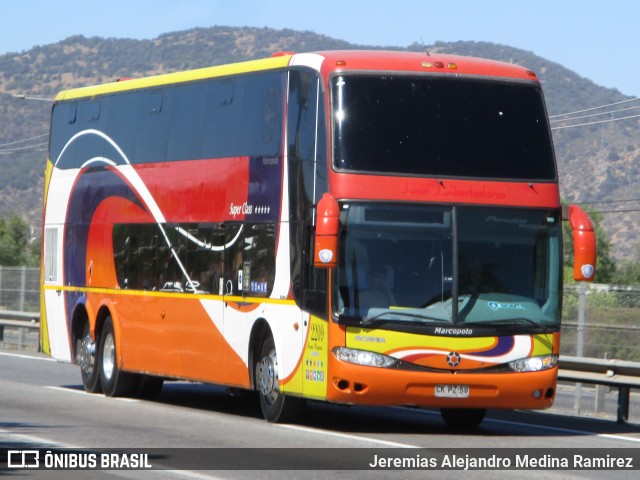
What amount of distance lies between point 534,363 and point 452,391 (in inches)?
38.1

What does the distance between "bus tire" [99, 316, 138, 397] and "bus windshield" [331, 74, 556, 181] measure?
665 centimetres

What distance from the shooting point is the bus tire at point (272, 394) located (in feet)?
53.6

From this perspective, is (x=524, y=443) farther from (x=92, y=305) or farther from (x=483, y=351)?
(x=92, y=305)

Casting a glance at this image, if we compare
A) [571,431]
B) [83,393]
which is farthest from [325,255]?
[83,393]

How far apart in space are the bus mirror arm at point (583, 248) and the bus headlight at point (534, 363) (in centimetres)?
91

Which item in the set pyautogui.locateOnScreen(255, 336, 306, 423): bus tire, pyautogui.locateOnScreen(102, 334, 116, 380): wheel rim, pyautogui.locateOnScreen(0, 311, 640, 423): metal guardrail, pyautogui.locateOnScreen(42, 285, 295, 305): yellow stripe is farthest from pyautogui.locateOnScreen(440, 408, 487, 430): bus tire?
pyautogui.locateOnScreen(102, 334, 116, 380): wheel rim

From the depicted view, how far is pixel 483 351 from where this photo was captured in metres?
15.3

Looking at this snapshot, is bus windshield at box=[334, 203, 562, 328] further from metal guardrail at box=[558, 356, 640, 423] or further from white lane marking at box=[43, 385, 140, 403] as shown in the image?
white lane marking at box=[43, 385, 140, 403]

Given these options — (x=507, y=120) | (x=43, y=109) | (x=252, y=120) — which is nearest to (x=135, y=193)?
(x=252, y=120)

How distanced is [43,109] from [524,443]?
123924mm

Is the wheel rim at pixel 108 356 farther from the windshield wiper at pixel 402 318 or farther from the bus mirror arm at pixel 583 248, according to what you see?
the bus mirror arm at pixel 583 248

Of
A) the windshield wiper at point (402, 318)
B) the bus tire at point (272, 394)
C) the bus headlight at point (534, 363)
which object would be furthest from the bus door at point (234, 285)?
the bus headlight at point (534, 363)

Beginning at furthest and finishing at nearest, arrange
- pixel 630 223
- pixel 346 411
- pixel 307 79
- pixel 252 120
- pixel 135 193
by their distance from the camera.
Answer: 1. pixel 630 223
2. pixel 135 193
3. pixel 346 411
4. pixel 252 120
5. pixel 307 79

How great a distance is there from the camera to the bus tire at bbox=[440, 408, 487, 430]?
54.6 ft
